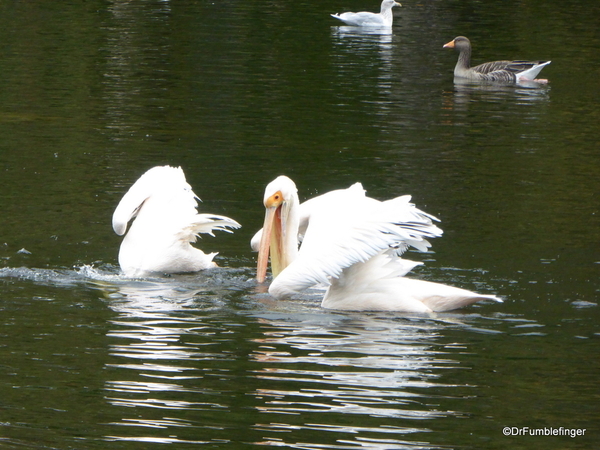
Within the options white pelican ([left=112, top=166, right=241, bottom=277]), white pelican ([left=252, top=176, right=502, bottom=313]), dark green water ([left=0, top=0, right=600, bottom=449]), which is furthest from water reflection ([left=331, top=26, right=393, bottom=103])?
white pelican ([left=252, top=176, right=502, bottom=313])

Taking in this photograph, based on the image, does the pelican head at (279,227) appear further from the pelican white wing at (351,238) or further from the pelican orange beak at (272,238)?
the pelican white wing at (351,238)

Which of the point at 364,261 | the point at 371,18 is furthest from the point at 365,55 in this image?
the point at 364,261

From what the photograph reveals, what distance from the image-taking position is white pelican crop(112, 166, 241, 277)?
25.8 ft

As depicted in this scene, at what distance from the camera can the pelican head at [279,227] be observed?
7.36m

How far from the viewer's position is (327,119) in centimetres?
1432

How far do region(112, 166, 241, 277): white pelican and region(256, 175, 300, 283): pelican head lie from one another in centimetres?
54

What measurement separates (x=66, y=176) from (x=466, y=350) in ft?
18.3

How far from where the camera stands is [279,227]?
755 centimetres

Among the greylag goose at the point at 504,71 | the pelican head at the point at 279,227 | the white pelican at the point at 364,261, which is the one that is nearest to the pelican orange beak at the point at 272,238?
the pelican head at the point at 279,227

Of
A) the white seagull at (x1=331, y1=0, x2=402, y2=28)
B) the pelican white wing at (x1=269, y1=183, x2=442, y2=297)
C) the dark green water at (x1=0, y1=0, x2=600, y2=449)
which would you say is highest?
the white seagull at (x1=331, y1=0, x2=402, y2=28)

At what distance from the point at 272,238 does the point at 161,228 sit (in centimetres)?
91

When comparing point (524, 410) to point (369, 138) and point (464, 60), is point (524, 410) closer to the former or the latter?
point (369, 138)

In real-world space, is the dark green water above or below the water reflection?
below

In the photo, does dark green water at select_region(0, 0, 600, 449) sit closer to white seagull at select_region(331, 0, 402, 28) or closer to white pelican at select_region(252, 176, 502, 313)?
white pelican at select_region(252, 176, 502, 313)
